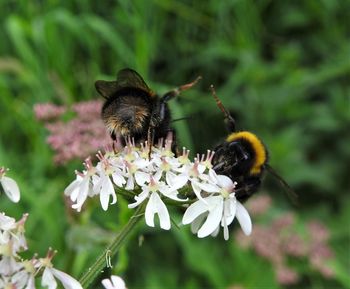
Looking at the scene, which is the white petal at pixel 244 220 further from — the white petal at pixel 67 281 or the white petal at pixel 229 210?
the white petal at pixel 67 281

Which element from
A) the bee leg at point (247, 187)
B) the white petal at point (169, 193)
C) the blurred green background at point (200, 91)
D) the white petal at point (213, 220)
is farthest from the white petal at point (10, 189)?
the blurred green background at point (200, 91)

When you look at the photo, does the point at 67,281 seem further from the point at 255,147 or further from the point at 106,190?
the point at 255,147

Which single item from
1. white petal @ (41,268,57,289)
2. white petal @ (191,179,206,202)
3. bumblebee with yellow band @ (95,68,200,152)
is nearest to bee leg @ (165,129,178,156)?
bumblebee with yellow band @ (95,68,200,152)

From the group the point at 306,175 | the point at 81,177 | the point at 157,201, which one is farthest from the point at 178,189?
the point at 306,175

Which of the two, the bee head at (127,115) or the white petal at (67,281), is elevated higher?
the bee head at (127,115)

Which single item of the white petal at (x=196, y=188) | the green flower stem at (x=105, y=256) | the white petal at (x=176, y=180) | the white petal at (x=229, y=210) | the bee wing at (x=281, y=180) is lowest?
the bee wing at (x=281, y=180)

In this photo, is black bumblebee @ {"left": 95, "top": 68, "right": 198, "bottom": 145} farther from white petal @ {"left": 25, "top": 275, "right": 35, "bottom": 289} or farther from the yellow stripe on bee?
white petal @ {"left": 25, "top": 275, "right": 35, "bottom": 289}

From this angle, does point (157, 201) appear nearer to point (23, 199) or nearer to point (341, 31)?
point (23, 199)

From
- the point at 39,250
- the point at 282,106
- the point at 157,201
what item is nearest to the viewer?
the point at 157,201
